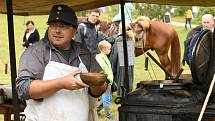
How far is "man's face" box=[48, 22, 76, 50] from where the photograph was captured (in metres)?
2.97

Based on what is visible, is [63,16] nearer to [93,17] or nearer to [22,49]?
[93,17]

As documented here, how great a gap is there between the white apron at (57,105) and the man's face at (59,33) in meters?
0.13

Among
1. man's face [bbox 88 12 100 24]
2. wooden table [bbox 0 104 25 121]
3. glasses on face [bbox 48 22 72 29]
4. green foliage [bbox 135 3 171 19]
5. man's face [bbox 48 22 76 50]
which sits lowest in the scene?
wooden table [bbox 0 104 25 121]

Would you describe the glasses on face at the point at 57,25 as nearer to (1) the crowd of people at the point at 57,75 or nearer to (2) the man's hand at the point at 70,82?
(1) the crowd of people at the point at 57,75

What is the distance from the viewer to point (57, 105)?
2.94m

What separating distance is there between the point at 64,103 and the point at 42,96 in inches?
6.9

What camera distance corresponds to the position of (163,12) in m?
21.1

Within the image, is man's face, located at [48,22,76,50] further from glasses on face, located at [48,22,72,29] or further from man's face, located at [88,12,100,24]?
man's face, located at [88,12,100,24]

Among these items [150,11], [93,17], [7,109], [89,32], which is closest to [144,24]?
[89,32]

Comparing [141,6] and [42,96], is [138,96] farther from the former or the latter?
[141,6]

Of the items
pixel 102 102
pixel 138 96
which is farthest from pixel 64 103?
pixel 102 102

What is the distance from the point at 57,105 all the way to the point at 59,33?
1.45ft

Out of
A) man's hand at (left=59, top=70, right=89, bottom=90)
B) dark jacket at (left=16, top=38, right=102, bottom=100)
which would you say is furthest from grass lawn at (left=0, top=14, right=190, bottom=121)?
man's hand at (left=59, top=70, right=89, bottom=90)

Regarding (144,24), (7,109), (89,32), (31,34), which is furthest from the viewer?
(31,34)
